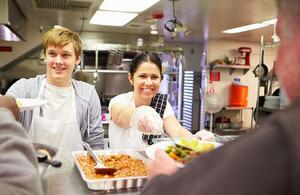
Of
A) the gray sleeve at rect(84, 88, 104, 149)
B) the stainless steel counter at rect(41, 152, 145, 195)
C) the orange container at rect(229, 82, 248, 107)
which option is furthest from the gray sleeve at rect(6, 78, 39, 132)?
the orange container at rect(229, 82, 248, 107)

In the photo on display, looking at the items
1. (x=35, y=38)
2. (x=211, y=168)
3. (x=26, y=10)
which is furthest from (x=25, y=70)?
(x=211, y=168)

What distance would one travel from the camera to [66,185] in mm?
1183

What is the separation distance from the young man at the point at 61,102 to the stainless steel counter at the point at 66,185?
83 centimetres

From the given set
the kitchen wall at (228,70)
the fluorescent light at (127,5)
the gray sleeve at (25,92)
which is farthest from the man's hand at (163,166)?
the kitchen wall at (228,70)

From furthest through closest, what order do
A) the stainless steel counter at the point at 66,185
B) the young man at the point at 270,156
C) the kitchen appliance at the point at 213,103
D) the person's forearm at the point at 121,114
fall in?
1. the kitchen appliance at the point at 213,103
2. the person's forearm at the point at 121,114
3. the stainless steel counter at the point at 66,185
4. the young man at the point at 270,156

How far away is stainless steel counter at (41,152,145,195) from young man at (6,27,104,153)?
83cm

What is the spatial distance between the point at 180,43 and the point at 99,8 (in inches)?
206

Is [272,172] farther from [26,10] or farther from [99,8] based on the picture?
[26,10]

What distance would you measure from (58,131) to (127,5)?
2.19 meters

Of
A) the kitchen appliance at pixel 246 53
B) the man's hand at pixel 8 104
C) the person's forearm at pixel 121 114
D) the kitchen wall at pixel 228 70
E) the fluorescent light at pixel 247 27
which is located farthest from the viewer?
the kitchen wall at pixel 228 70

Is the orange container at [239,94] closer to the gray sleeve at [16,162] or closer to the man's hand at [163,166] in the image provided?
the man's hand at [163,166]

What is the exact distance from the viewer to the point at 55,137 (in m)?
2.14

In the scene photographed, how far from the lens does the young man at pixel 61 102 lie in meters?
2.08

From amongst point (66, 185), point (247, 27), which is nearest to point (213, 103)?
point (247, 27)
